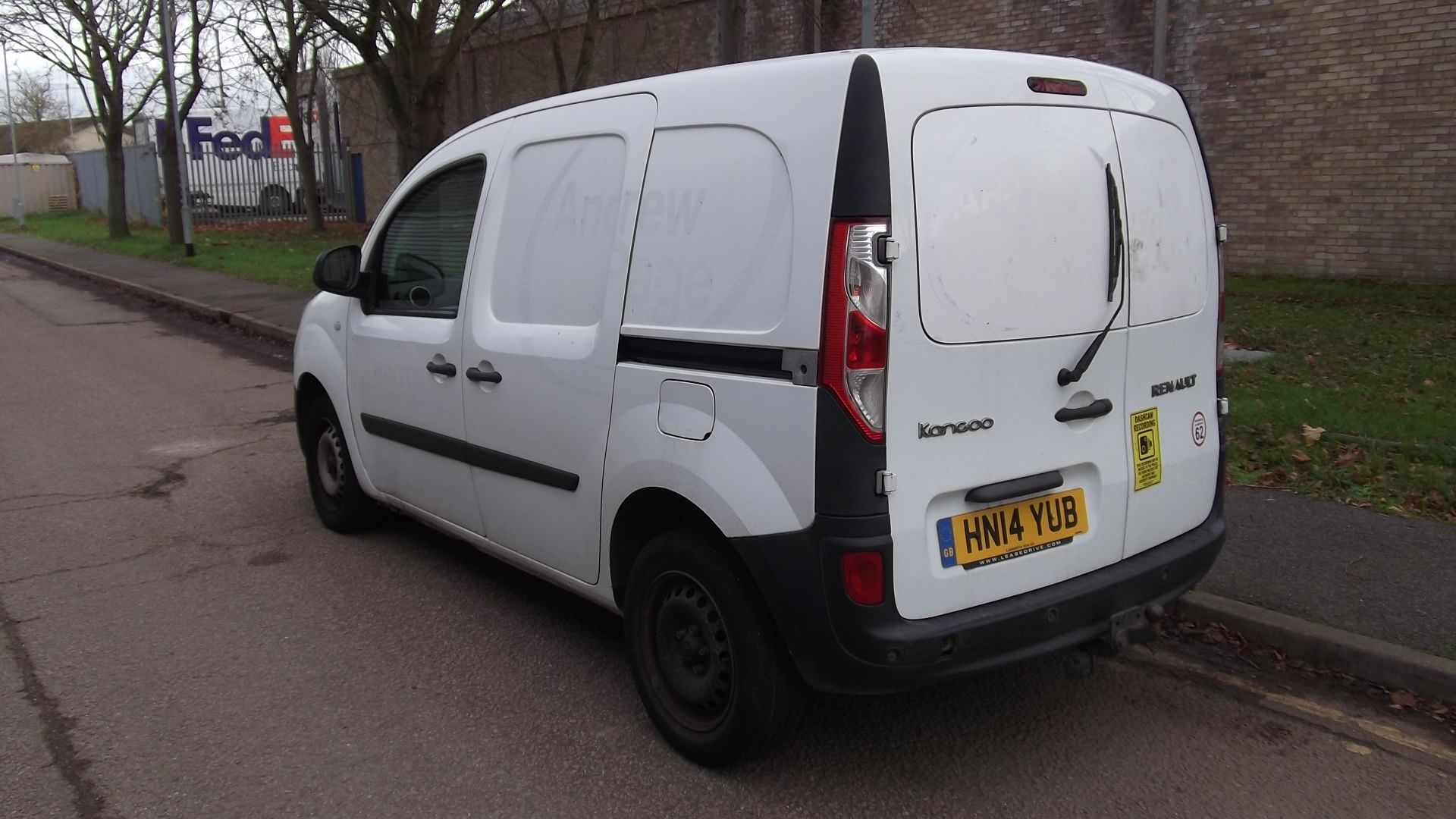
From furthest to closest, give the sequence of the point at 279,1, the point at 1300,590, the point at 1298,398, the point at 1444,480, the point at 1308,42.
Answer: the point at 279,1 < the point at 1308,42 < the point at 1298,398 < the point at 1444,480 < the point at 1300,590

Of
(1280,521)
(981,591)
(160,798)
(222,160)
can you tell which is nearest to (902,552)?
(981,591)

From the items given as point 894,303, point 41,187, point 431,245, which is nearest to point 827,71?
point 894,303

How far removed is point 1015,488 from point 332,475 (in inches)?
153

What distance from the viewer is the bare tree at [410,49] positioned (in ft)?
49.2

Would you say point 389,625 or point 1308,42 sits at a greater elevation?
point 1308,42

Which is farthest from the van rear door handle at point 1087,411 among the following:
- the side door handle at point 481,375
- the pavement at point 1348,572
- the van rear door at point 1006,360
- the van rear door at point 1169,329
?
the side door handle at point 481,375

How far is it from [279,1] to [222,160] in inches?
645

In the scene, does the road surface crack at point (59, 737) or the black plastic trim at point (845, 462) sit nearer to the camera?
the black plastic trim at point (845, 462)

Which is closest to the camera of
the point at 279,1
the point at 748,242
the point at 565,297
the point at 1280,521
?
the point at 748,242

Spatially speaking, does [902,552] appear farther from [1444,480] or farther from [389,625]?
[1444,480]

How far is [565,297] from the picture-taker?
383 centimetres

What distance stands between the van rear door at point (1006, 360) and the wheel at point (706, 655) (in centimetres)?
47

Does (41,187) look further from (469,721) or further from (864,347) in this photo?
(864,347)

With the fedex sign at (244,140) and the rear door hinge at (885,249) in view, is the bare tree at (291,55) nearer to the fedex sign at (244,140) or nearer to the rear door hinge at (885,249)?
the fedex sign at (244,140)
